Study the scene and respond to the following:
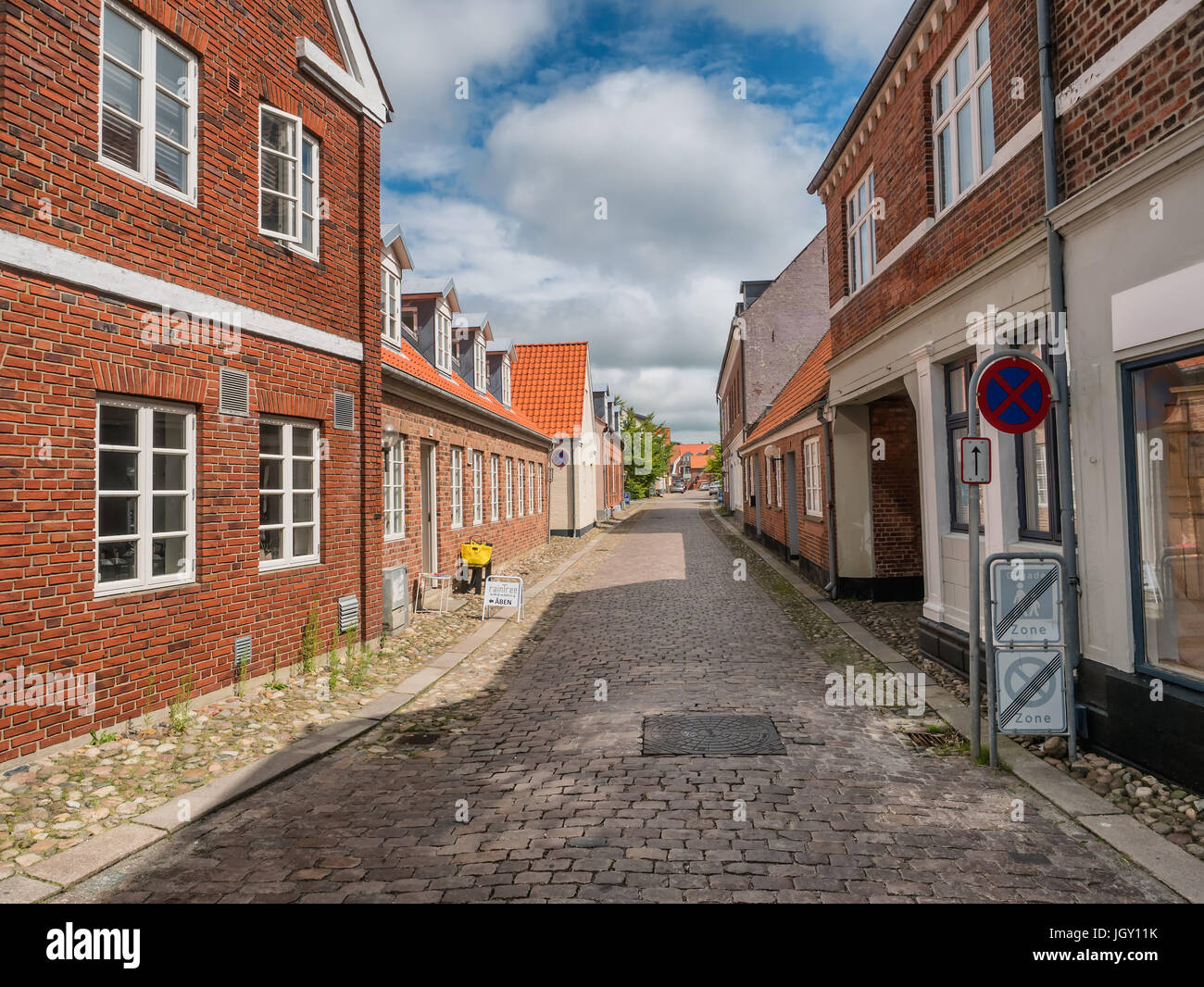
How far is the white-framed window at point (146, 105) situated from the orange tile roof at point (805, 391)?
981cm

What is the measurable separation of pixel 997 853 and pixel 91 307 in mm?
6718

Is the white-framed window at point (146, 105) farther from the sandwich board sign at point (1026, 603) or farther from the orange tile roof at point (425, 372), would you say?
the sandwich board sign at point (1026, 603)

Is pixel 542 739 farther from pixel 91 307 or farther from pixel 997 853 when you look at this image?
pixel 91 307

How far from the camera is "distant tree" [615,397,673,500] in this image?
190 ft

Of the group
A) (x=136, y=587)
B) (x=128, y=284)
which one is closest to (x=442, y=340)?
(x=128, y=284)

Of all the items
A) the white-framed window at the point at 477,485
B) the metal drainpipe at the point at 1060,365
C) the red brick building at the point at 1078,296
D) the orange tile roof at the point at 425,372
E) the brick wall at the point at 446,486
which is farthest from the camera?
the white-framed window at the point at 477,485

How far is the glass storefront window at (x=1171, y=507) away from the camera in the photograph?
181 inches

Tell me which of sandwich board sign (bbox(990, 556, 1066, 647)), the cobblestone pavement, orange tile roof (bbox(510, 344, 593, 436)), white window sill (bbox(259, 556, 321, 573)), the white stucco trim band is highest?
orange tile roof (bbox(510, 344, 593, 436))

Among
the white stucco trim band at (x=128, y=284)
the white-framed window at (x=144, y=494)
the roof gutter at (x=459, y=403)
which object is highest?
the roof gutter at (x=459, y=403)

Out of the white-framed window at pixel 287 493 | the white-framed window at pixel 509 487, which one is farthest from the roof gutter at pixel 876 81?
the white-framed window at pixel 509 487

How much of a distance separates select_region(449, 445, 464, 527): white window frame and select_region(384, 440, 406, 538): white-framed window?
275 cm

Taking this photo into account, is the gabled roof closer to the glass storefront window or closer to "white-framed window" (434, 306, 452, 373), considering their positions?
"white-framed window" (434, 306, 452, 373)

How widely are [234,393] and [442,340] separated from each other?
9.08 m

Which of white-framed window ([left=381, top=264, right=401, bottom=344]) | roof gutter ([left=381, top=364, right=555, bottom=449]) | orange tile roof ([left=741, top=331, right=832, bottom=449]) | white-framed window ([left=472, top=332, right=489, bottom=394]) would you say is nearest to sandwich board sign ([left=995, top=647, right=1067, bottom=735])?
roof gutter ([left=381, top=364, right=555, bottom=449])
